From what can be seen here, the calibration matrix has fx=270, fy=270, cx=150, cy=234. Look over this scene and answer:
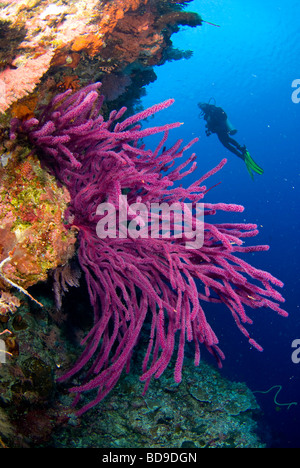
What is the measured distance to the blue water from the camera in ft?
71.0

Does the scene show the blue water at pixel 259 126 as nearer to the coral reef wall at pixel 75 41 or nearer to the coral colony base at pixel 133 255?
the coral colony base at pixel 133 255

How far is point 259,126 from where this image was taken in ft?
241

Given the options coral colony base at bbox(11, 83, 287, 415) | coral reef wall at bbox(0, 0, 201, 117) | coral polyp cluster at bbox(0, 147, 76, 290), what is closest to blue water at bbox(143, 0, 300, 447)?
coral colony base at bbox(11, 83, 287, 415)

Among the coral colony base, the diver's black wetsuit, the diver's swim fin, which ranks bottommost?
the coral colony base

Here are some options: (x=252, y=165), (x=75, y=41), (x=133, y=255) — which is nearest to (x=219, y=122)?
(x=252, y=165)

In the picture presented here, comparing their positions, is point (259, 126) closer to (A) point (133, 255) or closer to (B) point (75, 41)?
(B) point (75, 41)

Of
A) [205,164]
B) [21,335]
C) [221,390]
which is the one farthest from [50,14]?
[205,164]

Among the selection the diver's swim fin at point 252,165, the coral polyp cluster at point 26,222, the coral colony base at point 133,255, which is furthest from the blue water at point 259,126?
the coral polyp cluster at point 26,222

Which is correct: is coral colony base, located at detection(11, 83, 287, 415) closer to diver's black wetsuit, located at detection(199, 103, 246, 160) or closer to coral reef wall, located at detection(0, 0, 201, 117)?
coral reef wall, located at detection(0, 0, 201, 117)

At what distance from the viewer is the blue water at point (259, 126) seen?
21641 millimetres
